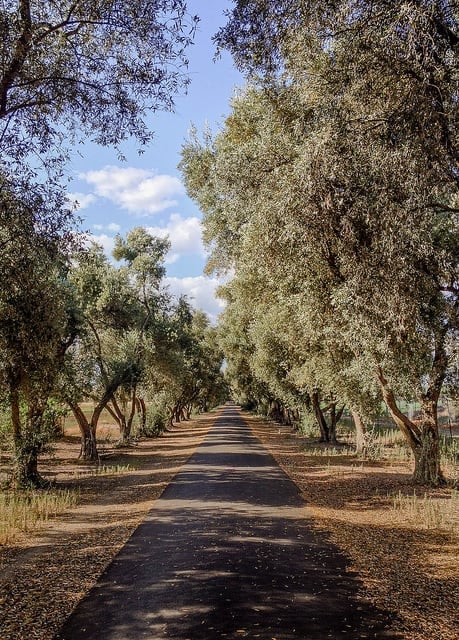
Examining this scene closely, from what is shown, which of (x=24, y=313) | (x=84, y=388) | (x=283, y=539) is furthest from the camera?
(x=84, y=388)

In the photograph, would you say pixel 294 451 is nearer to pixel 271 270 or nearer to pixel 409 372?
pixel 409 372

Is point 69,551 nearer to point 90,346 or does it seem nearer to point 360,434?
point 90,346

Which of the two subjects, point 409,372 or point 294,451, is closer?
point 409,372

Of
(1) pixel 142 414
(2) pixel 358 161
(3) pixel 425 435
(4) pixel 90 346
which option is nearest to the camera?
(2) pixel 358 161

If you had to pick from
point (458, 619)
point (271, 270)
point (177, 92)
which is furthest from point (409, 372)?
point (177, 92)

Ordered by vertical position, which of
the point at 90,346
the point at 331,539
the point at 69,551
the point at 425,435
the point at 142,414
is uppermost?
the point at 90,346

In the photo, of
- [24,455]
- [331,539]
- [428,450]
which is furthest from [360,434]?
[24,455]

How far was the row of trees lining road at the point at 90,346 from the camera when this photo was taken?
11.6 metres

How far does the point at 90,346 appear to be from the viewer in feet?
66.8

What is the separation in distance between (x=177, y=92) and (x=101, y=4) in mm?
1829

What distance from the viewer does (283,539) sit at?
375 inches

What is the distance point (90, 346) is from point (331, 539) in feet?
44.3

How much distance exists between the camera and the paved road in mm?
5648

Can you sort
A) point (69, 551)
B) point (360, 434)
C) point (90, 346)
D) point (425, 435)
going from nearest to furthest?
point (69, 551) → point (425, 435) → point (90, 346) → point (360, 434)
